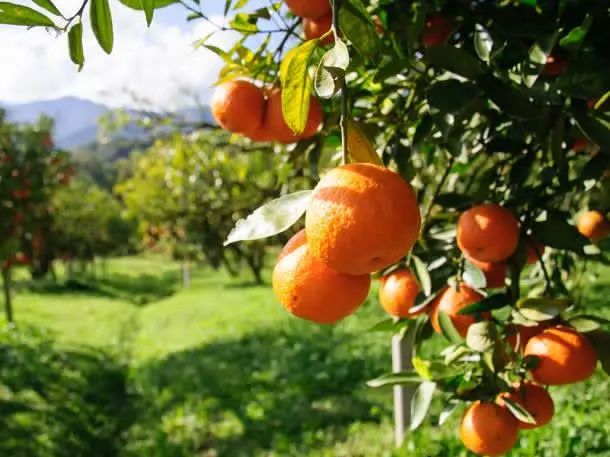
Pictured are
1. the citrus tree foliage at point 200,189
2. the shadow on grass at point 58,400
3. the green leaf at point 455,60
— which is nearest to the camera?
the green leaf at point 455,60

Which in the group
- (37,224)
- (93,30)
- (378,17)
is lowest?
(37,224)

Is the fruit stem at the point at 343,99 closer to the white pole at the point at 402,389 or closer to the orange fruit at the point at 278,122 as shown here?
the orange fruit at the point at 278,122

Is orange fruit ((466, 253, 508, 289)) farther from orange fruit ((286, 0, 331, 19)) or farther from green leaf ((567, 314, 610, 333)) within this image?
orange fruit ((286, 0, 331, 19))

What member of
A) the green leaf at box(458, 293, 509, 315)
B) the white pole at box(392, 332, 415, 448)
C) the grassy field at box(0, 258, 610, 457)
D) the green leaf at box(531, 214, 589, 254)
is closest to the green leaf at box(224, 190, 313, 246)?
the green leaf at box(458, 293, 509, 315)

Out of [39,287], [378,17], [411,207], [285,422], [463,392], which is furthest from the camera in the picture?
[39,287]

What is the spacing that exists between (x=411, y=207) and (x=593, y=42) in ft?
2.91

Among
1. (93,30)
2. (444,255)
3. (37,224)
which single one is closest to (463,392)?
(444,255)

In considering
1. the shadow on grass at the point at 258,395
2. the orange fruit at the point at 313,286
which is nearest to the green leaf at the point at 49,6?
the orange fruit at the point at 313,286

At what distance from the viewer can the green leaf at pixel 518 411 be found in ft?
3.47

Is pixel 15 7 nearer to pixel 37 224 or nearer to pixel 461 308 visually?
pixel 461 308

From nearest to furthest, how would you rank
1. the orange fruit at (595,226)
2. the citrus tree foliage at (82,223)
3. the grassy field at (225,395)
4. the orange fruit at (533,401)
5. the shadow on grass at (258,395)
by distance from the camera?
the orange fruit at (533,401) → the orange fruit at (595,226) → the grassy field at (225,395) → the shadow on grass at (258,395) → the citrus tree foliage at (82,223)

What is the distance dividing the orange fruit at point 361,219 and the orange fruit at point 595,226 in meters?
1.44

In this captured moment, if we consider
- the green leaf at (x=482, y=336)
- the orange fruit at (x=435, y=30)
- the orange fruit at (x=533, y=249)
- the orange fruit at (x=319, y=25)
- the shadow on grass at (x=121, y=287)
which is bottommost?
the shadow on grass at (x=121, y=287)

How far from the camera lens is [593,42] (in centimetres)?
128
